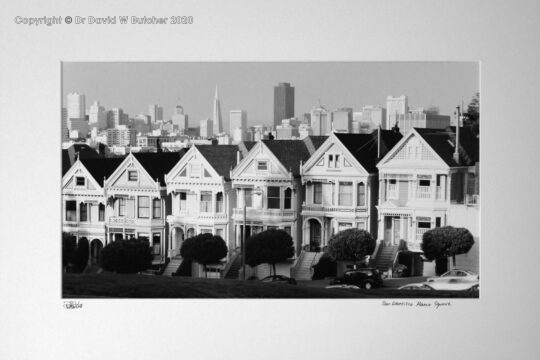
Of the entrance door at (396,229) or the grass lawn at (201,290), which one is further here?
the entrance door at (396,229)

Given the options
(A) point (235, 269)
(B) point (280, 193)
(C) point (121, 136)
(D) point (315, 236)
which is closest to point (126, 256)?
(A) point (235, 269)

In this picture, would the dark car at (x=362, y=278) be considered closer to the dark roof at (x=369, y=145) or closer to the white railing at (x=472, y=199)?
the dark roof at (x=369, y=145)

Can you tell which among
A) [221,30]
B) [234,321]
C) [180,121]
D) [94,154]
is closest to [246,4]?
[221,30]

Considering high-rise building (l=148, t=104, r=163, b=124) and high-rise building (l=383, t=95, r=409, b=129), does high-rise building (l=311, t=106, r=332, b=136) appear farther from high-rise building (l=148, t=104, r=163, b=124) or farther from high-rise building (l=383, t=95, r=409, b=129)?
high-rise building (l=148, t=104, r=163, b=124)

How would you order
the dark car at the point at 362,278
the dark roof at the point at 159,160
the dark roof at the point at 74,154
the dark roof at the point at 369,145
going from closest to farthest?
the dark roof at the point at 74,154, the dark car at the point at 362,278, the dark roof at the point at 369,145, the dark roof at the point at 159,160

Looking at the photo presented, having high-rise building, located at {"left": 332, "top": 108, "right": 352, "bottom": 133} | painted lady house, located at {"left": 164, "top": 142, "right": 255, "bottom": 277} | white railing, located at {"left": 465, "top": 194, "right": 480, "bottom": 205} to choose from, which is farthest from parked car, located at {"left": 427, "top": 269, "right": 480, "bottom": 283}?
painted lady house, located at {"left": 164, "top": 142, "right": 255, "bottom": 277}

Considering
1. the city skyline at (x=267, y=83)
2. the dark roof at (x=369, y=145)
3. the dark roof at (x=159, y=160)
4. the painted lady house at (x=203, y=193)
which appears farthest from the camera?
the dark roof at (x=159, y=160)

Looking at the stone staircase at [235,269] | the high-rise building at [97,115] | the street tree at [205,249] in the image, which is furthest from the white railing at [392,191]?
the high-rise building at [97,115]
